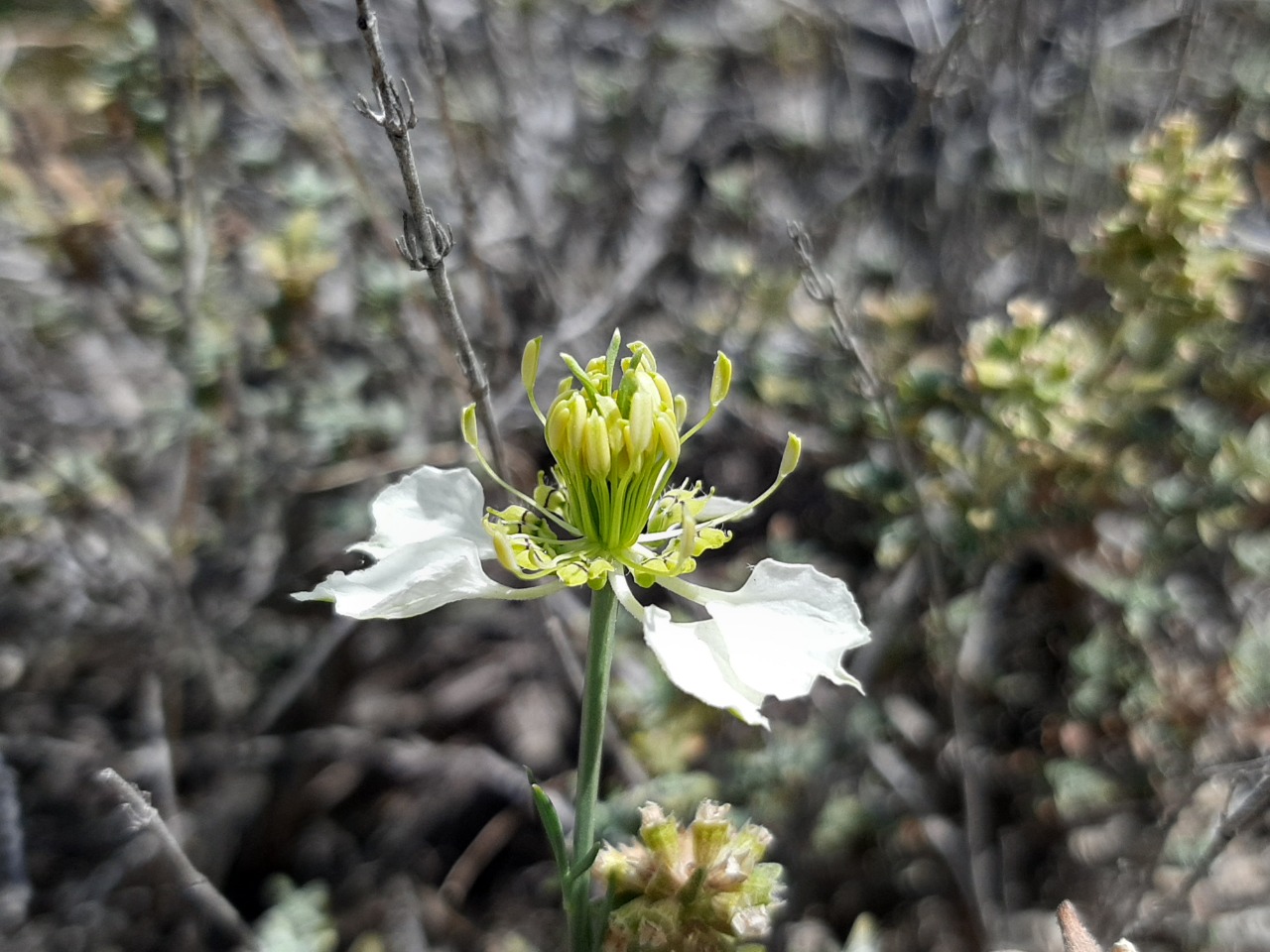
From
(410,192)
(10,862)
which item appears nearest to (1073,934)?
(410,192)

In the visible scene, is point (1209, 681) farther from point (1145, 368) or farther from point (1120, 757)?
point (1145, 368)

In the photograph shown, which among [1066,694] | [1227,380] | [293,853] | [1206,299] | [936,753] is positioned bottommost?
[293,853]

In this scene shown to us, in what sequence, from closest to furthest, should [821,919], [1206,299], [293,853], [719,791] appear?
[1206,299] < [719,791] < [821,919] < [293,853]

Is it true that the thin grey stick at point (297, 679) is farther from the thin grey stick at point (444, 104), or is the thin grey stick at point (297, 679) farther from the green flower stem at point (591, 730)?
the green flower stem at point (591, 730)

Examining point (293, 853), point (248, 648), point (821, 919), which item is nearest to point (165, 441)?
point (248, 648)

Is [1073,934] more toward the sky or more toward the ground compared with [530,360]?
more toward the ground

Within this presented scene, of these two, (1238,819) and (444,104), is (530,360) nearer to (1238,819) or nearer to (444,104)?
(444,104)

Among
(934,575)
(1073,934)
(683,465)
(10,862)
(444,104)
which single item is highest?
(444,104)
